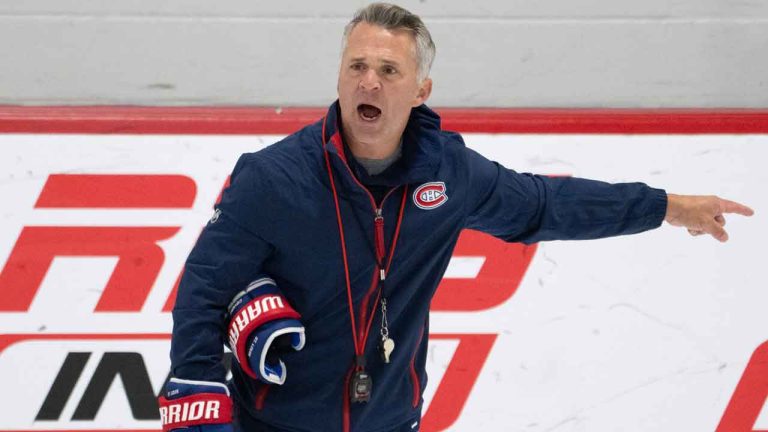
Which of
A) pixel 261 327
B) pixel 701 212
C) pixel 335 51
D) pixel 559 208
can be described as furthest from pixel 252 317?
pixel 335 51

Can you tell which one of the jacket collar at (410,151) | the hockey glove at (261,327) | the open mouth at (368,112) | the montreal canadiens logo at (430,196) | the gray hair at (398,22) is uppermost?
the gray hair at (398,22)

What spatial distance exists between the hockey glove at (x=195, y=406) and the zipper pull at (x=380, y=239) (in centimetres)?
33

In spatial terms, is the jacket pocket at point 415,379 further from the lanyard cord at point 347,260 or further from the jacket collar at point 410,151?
the jacket collar at point 410,151

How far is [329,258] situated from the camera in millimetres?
1574

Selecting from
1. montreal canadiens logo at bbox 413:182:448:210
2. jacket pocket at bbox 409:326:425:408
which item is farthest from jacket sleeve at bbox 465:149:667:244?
jacket pocket at bbox 409:326:425:408

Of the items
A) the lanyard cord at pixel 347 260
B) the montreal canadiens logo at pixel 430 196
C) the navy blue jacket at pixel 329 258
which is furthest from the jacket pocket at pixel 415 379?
the montreal canadiens logo at pixel 430 196

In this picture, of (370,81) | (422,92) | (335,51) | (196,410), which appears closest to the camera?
(196,410)

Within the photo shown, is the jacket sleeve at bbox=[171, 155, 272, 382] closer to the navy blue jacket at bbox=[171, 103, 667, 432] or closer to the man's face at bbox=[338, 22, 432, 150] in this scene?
the navy blue jacket at bbox=[171, 103, 667, 432]

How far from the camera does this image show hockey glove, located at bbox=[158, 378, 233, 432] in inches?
57.5

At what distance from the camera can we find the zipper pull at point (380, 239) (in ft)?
5.24

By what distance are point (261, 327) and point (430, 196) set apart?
1.24 ft

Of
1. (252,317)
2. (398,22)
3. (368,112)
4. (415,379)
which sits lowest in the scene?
(415,379)

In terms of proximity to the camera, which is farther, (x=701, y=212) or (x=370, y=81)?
(x=701, y=212)

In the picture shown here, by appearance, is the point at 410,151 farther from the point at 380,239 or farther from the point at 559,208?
the point at 559,208
